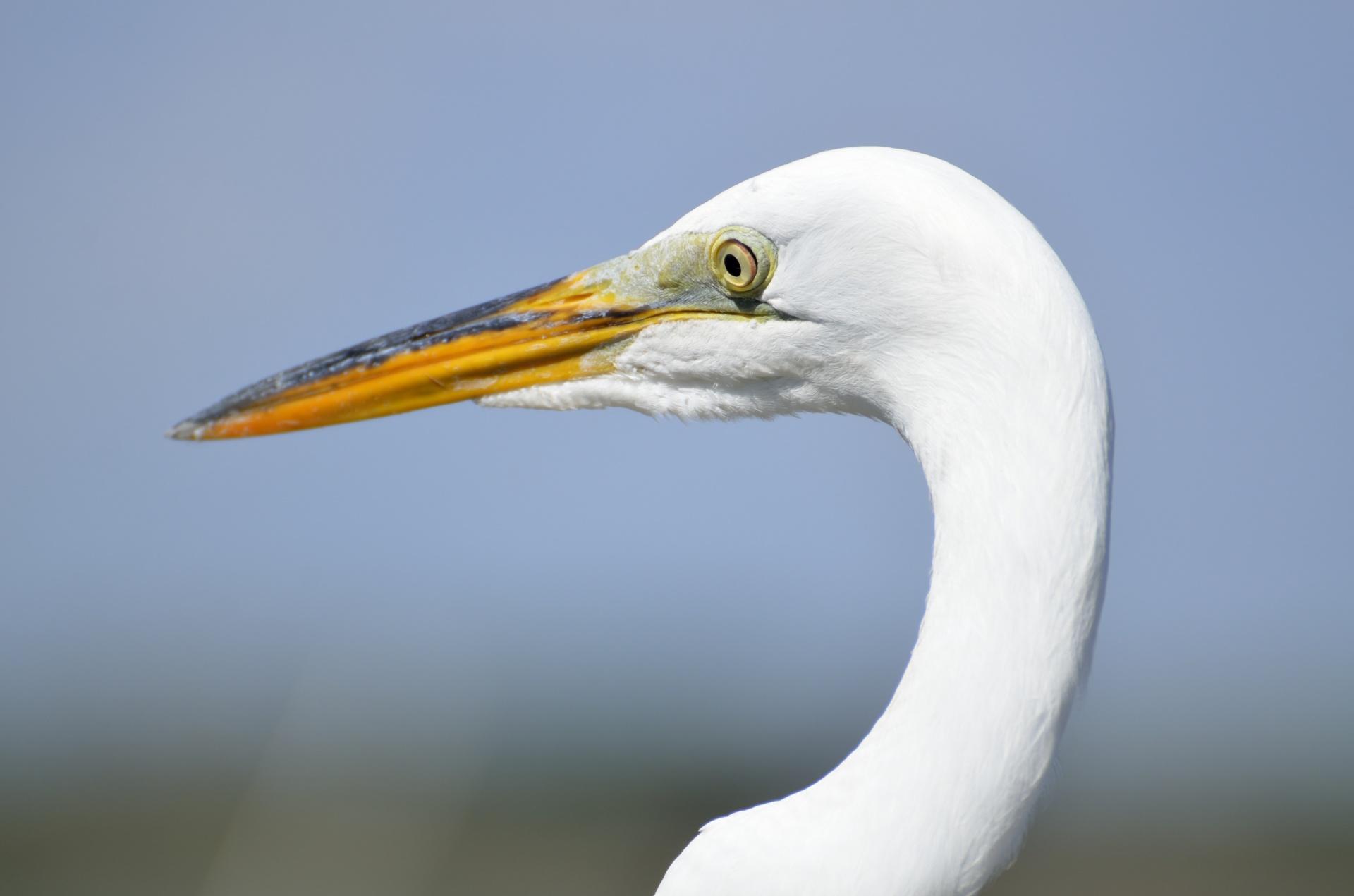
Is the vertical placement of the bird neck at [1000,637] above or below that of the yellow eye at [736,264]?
below

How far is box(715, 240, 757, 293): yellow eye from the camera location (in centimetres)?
234

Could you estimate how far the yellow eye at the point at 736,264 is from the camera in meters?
2.34

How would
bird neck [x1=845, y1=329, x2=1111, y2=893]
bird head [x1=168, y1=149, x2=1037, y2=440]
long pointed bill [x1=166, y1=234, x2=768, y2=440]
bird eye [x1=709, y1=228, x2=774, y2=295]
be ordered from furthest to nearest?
1. long pointed bill [x1=166, y1=234, x2=768, y2=440]
2. bird eye [x1=709, y1=228, x2=774, y2=295]
3. bird head [x1=168, y1=149, x2=1037, y2=440]
4. bird neck [x1=845, y1=329, x2=1111, y2=893]

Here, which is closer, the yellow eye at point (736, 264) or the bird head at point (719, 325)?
the bird head at point (719, 325)

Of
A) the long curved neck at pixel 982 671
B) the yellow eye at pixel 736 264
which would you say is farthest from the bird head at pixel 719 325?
the long curved neck at pixel 982 671

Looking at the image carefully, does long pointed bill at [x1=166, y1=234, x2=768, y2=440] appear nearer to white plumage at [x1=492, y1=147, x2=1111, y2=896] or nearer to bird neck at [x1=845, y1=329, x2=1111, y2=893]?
white plumage at [x1=492, y1=147, x2=1111, y2=896]

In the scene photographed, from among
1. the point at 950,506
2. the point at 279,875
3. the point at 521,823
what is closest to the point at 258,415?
the point at 950,506

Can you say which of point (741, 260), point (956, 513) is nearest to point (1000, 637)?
point (956, 513)

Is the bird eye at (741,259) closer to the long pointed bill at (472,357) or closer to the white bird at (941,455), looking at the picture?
the white bird at (941,455)

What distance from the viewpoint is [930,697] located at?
1853 mm

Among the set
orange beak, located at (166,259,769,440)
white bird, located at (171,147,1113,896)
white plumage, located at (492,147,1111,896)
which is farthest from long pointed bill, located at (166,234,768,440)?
white plumage, located at (492,147,1111,896)

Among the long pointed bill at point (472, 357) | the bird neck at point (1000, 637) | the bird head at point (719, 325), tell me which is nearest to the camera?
the bird neck at point (1000, 637)

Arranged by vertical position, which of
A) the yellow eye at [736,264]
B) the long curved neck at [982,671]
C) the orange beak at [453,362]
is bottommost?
the long curved neck at [982,671]

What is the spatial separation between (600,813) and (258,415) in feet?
77.0
